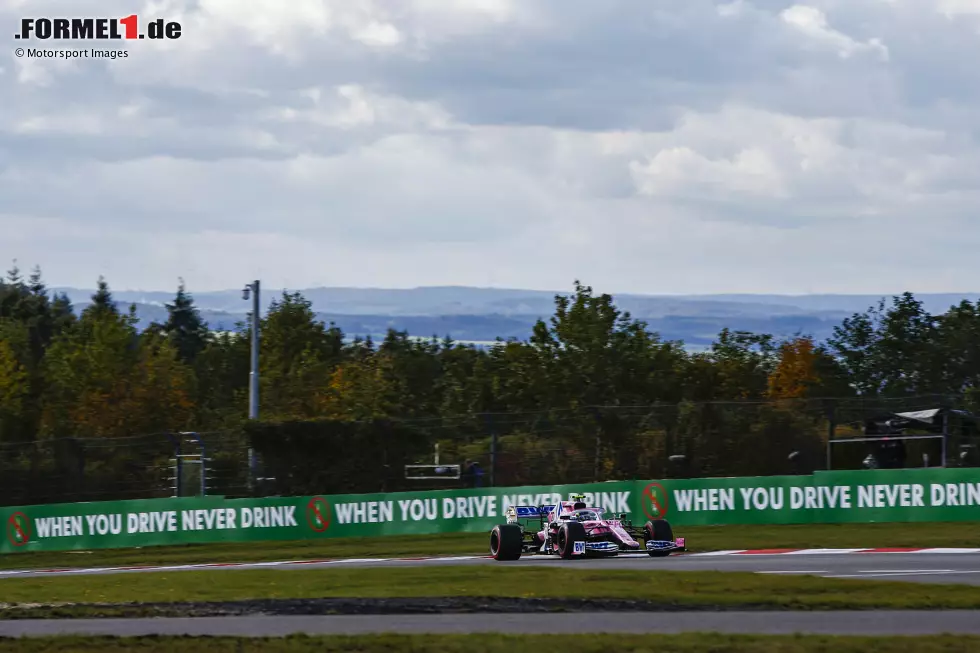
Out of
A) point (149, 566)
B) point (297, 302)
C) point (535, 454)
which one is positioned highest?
point (297, 302)

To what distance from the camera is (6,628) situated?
16.8 metres

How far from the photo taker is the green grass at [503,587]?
17.6 m

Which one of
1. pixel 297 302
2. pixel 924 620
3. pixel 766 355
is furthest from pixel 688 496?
pixel 297 302

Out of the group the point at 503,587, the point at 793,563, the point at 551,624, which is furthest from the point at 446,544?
the point at 551,624

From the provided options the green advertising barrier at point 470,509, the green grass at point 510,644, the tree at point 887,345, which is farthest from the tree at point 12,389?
A: the green grass at point 510,644

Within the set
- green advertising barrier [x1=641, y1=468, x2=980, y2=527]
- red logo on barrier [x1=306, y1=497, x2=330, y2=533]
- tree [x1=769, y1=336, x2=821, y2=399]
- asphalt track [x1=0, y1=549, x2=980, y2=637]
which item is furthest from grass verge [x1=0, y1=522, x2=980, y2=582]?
tree [x1=769, y1=336, x2=821, y2=399]

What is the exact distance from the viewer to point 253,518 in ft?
116

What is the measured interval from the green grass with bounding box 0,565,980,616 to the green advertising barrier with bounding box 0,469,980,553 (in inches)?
347

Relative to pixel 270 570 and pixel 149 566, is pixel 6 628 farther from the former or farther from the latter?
pixel 149 566

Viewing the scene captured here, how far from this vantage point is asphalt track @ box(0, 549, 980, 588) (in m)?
21.0

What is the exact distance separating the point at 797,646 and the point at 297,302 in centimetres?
7071

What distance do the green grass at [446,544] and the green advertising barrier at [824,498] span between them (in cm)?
55

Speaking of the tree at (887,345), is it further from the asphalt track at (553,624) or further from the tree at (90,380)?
the asphalt track at (553,624)

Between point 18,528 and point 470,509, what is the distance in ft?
38.1
